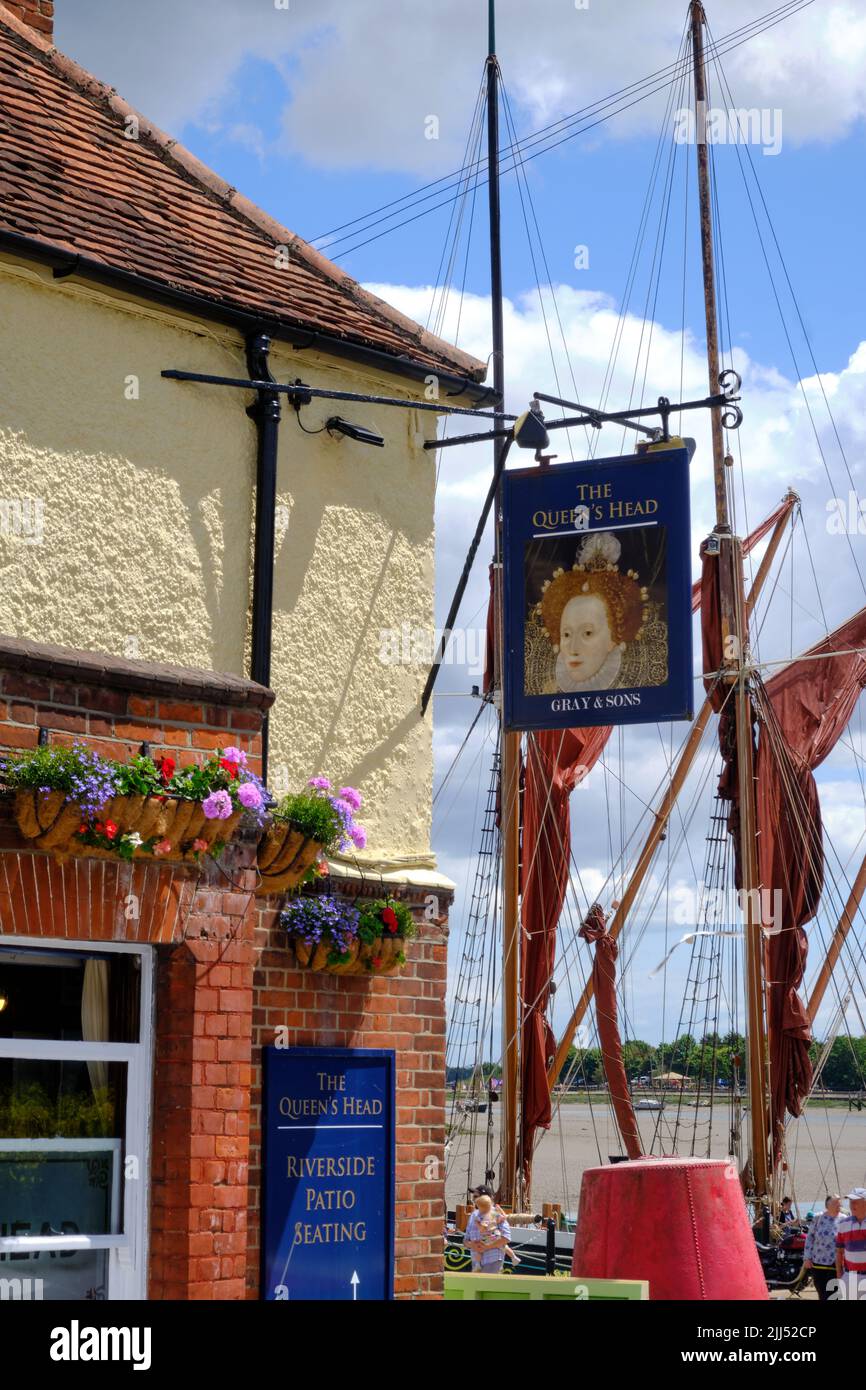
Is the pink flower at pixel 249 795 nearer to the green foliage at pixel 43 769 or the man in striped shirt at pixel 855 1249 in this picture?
the green foliage at pixel 43 769

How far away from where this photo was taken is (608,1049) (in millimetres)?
27312

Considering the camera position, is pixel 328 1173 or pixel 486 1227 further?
pixel 486 1227

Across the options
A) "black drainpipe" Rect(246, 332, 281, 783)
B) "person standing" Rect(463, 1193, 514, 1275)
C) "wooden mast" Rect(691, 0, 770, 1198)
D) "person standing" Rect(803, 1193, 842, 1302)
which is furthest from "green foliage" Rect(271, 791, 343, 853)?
"wooden mast" Rect(691, 0, 770, 1198)

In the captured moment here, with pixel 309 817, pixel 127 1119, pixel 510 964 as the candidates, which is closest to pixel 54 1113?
pixel 127 1119

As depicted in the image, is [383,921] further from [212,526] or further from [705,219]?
[705,219]

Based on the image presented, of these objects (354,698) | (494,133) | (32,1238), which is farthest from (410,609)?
(494,133)

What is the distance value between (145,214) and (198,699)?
3308mm

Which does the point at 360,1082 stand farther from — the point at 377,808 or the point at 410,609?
the point at 410,609

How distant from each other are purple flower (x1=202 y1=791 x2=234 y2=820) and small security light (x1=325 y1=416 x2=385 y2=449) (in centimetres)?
285

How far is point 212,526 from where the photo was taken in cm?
849

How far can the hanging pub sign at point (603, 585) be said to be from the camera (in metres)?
9.20

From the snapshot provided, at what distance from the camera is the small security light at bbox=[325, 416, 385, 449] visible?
9086mm

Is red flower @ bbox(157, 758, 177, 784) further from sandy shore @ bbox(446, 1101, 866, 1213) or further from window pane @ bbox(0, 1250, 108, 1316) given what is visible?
sandy shore @ bbox(446, 1101, 866, 1213)

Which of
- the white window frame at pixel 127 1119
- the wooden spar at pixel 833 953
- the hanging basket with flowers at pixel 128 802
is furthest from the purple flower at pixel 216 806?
the wooden spar at pixel 833 953
